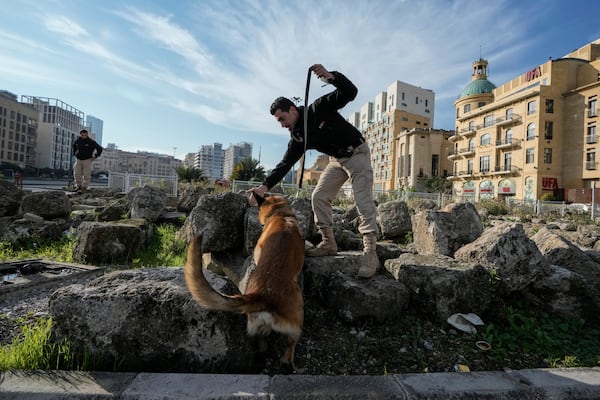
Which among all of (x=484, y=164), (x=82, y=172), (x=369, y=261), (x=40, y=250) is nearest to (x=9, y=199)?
(x=40, y=250)

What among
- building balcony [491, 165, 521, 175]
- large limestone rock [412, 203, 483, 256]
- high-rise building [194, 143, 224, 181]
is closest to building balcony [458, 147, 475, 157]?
building balcony [491, 165, 521, 175]

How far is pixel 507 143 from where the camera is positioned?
1492 inches

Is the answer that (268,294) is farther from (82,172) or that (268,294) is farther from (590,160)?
(590,160)

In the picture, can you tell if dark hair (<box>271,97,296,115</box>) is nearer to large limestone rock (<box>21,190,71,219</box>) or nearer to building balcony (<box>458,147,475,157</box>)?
large limestone rock (<box>21,190,71,219</box>)

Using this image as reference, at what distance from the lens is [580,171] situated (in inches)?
1284

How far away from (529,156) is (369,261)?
138 feet

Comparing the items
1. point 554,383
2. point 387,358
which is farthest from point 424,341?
point 554,383

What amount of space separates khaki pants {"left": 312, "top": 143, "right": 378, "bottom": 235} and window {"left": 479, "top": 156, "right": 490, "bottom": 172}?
1767 inches

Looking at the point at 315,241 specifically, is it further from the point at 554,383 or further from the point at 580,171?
the point at 580,171

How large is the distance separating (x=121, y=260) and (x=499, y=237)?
15.6ft

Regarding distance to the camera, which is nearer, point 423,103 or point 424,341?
point 424,341

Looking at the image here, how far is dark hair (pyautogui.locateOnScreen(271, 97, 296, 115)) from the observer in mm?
3123

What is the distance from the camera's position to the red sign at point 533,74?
118 feet

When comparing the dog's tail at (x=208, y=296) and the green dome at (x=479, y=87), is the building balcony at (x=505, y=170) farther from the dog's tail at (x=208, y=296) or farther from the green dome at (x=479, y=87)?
the dog's tail at (x=208, y=296)
